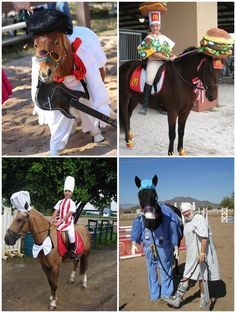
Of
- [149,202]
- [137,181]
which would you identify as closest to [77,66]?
[137,181]

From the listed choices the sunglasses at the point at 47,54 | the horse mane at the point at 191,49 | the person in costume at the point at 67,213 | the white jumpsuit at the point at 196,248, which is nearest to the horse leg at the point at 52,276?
the person in costume at the point at 67,213

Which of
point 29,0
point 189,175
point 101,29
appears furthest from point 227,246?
point 29,0

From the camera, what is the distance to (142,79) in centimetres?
231

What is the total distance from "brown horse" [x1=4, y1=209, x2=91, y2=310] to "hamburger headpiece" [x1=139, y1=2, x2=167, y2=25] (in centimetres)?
105

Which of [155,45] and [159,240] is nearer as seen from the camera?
[155,45]

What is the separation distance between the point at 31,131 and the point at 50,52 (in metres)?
0.47

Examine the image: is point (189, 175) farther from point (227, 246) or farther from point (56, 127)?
point (56, 127)

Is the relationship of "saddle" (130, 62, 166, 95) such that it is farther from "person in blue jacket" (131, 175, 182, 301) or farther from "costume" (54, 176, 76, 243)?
"costume" (54, 176, 76, 243)

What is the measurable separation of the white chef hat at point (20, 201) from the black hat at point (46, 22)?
29.7 inches

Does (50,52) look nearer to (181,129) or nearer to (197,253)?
(181,129)

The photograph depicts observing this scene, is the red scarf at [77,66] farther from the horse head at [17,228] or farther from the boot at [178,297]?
the boot at [178,297]

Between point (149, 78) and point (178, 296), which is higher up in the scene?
point (149, 78)

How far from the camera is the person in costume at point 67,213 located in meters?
2.35

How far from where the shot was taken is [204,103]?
95.0 inches
